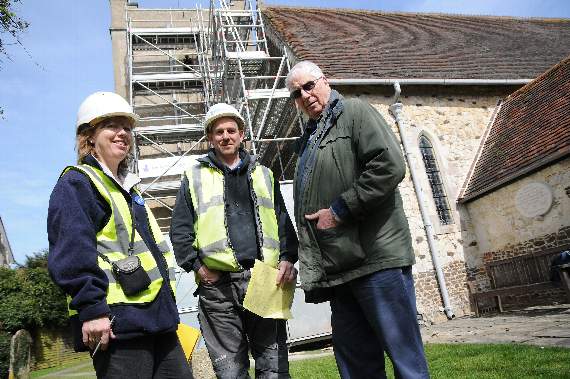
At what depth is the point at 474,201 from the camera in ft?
35.5

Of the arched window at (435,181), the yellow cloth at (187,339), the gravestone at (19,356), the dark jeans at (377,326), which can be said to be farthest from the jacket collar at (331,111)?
the arched window at (435,181)

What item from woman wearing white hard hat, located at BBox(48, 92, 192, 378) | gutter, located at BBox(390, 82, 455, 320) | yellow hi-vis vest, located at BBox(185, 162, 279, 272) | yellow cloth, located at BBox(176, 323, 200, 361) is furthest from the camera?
gutter, located at BBox(390, 82, 455, 320)

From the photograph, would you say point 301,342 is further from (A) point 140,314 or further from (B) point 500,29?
(B) point 500,29

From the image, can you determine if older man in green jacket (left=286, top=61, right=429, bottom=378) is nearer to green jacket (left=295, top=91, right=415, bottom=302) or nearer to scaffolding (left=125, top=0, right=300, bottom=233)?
green jacket (left=295, top=91, right=415, bottom=302)

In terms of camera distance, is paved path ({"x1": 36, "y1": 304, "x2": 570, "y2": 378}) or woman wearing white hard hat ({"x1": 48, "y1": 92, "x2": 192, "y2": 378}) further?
paved path ({"x1": 36, "y1": 304, "x2": 570, "y2": 378})

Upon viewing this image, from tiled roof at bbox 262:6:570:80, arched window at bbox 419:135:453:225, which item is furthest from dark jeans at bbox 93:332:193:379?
arched window at bbox 419:135:453:225

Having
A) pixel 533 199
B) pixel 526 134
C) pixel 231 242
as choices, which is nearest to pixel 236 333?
pixel 231 242

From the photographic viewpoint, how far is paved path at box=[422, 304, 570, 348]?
4961 mm

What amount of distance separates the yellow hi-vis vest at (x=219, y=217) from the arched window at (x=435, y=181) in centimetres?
889

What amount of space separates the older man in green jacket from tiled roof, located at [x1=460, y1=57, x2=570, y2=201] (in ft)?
26.0

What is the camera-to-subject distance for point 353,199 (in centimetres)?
222

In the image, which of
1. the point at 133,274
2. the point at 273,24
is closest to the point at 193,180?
the point at 133,274

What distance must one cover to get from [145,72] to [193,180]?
56.4 feet

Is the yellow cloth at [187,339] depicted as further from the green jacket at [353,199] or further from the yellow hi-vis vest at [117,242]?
the green jacket at [353,199]
